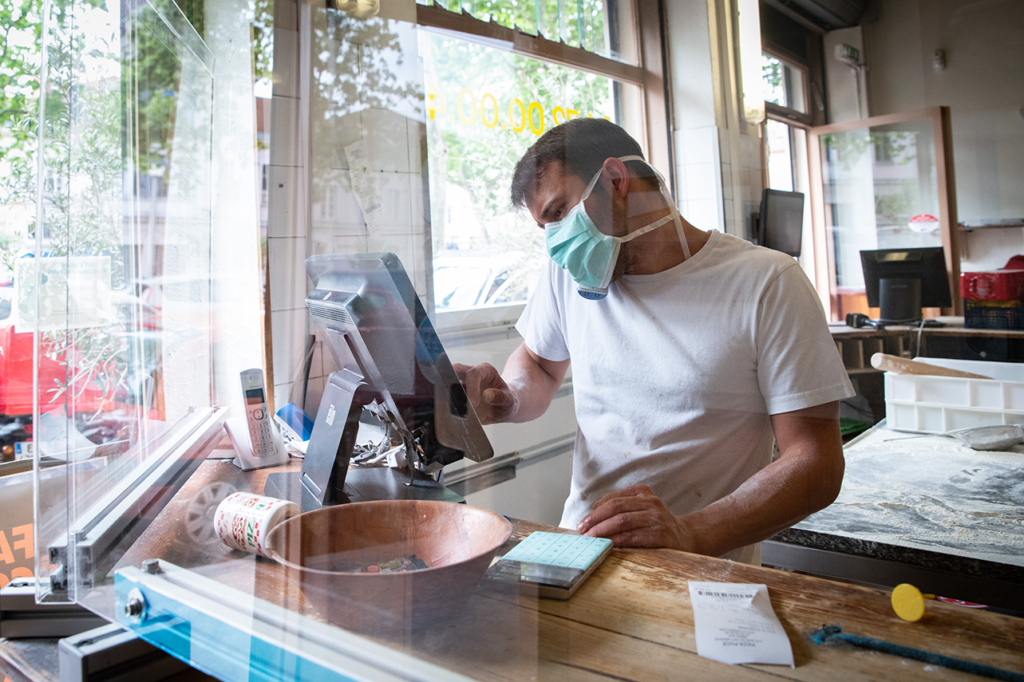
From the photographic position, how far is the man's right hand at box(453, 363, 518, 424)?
1.25 metres

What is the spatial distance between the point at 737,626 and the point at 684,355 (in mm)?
559

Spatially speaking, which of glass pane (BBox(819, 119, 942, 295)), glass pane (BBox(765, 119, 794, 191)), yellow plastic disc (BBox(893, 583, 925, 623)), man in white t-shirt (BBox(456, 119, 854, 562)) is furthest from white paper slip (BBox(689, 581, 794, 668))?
glass pane (BBox(765, 119, 794, 191))

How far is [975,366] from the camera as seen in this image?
884 mm

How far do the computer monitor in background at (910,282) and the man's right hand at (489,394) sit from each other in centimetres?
69

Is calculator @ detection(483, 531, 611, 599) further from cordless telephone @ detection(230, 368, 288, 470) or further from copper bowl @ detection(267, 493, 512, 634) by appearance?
cordless telephone @ detection(230, 368, 288, 470)

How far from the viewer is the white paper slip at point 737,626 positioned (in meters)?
0.56

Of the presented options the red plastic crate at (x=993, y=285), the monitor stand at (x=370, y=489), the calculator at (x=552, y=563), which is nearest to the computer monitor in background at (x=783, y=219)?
the red plastic crate at (x=993, y=285)

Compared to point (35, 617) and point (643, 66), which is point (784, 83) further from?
point (35, 617)

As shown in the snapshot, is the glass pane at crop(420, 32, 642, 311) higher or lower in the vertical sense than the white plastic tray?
higher

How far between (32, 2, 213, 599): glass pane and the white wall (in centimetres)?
109

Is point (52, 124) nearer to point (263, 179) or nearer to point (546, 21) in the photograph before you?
point (263, 179)

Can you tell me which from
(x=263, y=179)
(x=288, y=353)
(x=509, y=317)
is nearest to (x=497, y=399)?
(x=509, y=317)

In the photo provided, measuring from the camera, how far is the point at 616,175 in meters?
1.08

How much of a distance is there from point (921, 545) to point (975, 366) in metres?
0.26
